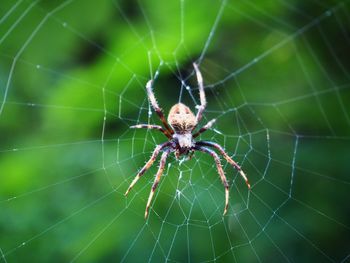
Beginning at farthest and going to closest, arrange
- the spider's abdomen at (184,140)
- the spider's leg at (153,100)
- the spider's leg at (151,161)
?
1. the spider's abdomen at (184,140)
2. the spider's leg at (153,100)
3. the spider's leg at (151,161)

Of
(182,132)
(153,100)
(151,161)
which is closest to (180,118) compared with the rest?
(182,132)

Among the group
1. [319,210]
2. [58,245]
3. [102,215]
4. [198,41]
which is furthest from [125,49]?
[319,210]

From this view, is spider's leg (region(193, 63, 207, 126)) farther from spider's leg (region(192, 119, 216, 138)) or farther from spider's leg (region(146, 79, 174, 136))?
spider's leg (region(146, 79, 174, 136))

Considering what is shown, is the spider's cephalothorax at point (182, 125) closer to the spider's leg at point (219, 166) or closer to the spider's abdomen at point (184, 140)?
the spider's abdomen at point (184, 140)

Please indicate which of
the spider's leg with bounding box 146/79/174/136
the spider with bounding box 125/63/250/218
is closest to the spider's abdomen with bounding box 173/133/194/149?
the spider with bounding box 125/63/250/218

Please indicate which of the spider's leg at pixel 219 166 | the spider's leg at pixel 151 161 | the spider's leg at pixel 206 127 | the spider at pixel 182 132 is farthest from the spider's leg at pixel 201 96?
the spider's leg at pixel 151 161

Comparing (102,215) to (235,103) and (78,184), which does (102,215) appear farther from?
(235,103)
